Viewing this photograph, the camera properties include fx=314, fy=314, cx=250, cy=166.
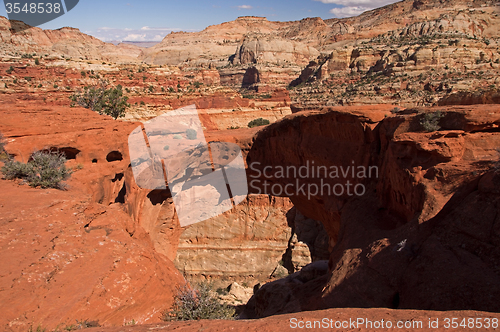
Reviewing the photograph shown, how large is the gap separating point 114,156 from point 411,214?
10624mm

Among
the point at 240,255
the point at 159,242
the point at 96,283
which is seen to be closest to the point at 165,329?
the point at 96,283

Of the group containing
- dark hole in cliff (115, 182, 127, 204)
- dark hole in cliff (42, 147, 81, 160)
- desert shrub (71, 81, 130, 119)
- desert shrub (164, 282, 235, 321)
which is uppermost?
desert shrub (71, 81, 130, 119)

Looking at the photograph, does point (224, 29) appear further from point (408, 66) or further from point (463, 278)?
point (463, 278)

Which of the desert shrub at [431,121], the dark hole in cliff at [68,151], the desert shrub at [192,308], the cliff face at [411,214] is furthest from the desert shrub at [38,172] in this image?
the desert shrub at [431,121]

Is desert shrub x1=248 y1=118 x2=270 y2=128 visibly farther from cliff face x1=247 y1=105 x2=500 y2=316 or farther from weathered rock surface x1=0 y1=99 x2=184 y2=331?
weathered rock surface x1=0 y1=99 x2=184 y2=331

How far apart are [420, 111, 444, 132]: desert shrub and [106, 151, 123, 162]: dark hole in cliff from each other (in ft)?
35.2

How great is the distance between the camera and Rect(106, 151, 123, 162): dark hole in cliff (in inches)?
486

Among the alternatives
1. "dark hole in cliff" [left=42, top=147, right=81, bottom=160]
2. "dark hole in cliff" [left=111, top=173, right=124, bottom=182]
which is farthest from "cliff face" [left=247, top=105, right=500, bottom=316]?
"dark hole in cliff" [left=42, top=147, right=81, bottom=160]

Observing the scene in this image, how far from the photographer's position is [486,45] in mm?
48656

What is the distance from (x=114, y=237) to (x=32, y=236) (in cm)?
138

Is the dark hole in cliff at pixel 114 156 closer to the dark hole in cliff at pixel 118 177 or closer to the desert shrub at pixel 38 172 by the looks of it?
the dark hole in cliff at pixel 118 177

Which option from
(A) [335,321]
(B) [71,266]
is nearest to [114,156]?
(B) [71,266]

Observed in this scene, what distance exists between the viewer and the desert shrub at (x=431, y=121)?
8742mm

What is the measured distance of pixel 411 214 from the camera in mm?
7637
